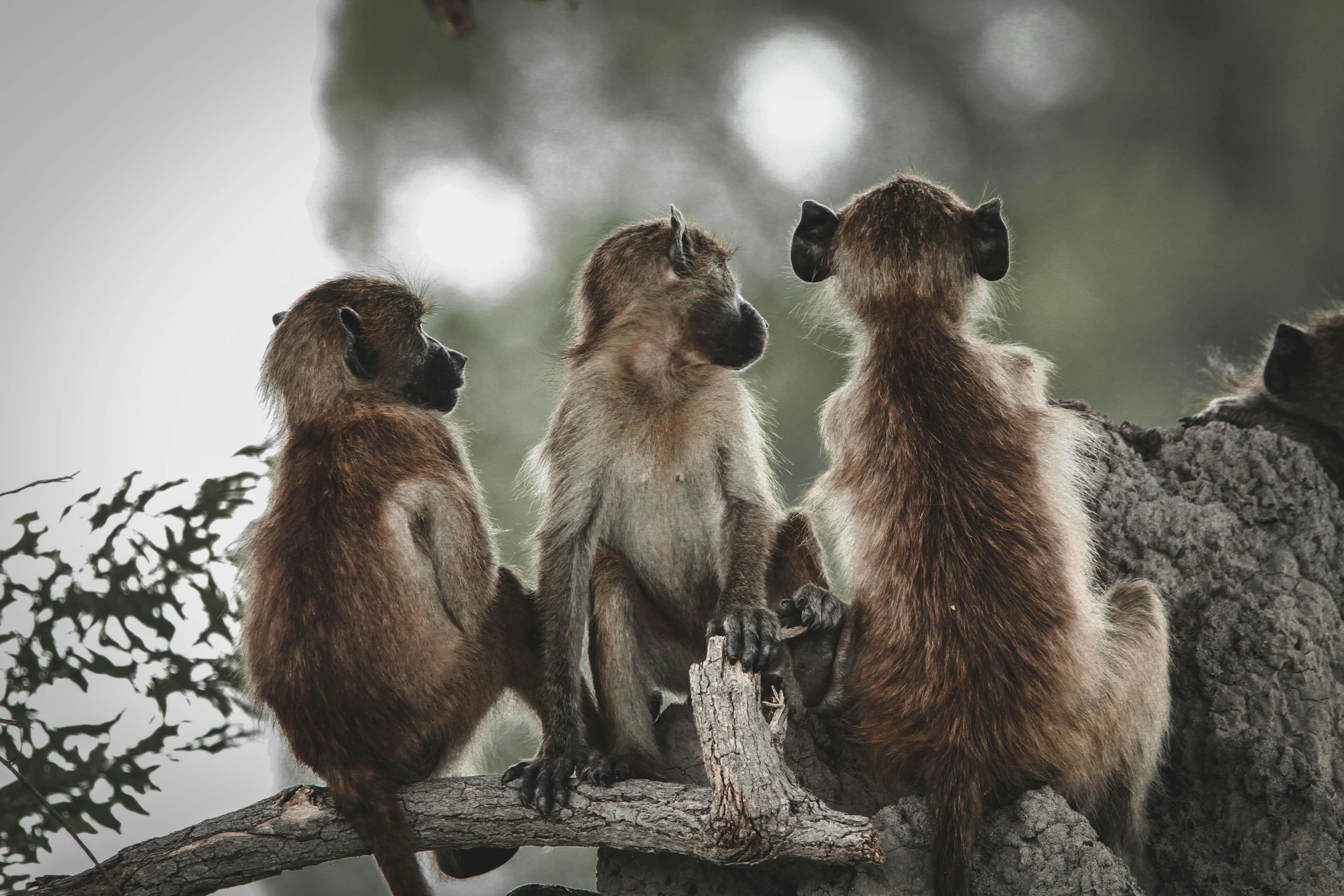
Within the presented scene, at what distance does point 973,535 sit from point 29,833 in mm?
3784

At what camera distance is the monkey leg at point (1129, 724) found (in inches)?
146

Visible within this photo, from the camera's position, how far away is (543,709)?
3.91m

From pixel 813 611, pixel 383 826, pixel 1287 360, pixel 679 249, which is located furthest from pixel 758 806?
pixel 1287 360

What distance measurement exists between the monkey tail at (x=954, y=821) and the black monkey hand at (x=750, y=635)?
1.99 feet

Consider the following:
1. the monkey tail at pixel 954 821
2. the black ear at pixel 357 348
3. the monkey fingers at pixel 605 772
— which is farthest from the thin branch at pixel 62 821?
the monkey tail at pixel 954 821

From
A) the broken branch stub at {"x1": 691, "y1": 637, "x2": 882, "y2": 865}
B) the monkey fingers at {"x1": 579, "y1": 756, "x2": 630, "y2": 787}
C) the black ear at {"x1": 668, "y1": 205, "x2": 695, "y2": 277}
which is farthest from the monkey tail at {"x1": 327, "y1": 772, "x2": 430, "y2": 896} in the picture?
the black ear at {"x1": 668, "y1": 205, "x2": 695, "y2": 277}

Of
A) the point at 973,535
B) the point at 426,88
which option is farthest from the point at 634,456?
the point at 426,88

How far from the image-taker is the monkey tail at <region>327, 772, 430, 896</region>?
Answer: 11.4 feet

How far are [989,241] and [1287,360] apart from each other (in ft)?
5.76

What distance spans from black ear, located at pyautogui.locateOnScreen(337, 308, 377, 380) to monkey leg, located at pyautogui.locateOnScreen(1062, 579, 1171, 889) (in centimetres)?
267

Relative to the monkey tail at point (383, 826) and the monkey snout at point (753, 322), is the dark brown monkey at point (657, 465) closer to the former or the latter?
the monkey snout at point (753, 322)

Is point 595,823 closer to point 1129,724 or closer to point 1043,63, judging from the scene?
point 1129,724

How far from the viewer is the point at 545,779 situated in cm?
354

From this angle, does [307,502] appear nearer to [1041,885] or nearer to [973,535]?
[973,535]
